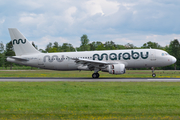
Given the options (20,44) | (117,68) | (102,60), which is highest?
(20,44)

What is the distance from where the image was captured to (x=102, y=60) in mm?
31688

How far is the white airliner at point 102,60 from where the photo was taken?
99.5 ft

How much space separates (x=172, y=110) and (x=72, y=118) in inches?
178

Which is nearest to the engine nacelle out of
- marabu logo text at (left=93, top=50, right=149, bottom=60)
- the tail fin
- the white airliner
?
the white airliner

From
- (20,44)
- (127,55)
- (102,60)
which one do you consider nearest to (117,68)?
(127,55)

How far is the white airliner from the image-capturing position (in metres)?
30.3

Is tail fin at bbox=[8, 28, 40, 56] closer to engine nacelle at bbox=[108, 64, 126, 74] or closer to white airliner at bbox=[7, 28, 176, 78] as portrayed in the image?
white airliner at bbox=[7, 28, 176, 78]

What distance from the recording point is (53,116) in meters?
8.95

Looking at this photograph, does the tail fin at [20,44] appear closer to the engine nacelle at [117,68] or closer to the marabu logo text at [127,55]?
the marabu logo text at [127,55]

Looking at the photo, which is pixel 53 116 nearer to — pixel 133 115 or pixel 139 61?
pixel 133 115

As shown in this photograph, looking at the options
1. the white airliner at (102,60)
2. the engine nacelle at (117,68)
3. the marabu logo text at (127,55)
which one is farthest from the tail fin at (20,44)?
the engine nacelle at (117,68)

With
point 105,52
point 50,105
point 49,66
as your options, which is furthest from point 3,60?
point 50,105

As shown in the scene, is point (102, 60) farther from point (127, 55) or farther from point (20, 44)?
point (20, 44)

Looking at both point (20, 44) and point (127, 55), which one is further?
point (20, 44)
